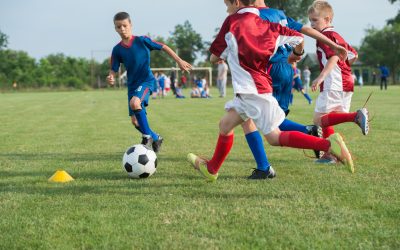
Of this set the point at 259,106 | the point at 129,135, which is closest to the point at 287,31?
the point at 259,106

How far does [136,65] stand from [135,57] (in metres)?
0.12

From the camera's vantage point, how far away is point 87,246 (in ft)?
9.25

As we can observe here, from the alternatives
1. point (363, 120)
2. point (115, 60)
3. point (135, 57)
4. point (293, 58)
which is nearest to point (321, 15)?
point (293, 58)

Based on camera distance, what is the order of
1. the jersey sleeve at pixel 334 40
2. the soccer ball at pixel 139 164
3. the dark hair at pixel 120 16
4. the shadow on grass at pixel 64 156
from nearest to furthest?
the soccer ball at pixel 139 164 < the jersey sleeve at pixel 334 40 < the shadow on grass at pixel 64 156 < the dark hair at pixel 120 16

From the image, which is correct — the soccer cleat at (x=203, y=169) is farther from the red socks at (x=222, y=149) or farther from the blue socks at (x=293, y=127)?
the blue socks at (x=293, y=127)

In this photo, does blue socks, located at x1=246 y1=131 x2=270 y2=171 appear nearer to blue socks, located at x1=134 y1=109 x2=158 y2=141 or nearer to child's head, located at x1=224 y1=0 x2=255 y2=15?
child's head, located at x1=224 y1=0 x2=255 y2=15

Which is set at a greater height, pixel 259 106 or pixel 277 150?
pixel 259 106

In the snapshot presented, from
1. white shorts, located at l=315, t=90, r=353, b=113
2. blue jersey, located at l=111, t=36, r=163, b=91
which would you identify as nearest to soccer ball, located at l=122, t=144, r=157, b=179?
blue jersey, located at l=111, t=36, r=163, b=91

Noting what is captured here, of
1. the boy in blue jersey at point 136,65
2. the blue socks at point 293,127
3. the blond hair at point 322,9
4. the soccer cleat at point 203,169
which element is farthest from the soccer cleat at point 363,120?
the boy in blue jersey at point 136,65

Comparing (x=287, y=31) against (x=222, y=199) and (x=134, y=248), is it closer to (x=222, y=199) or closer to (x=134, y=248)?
(x=222, y=199)

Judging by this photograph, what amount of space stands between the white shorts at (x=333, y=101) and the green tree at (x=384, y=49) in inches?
3249

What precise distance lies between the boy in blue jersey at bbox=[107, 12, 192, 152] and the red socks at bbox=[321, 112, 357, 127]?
239 cm

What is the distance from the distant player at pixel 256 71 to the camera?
3979mm

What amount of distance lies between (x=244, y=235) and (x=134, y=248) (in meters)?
0.68
